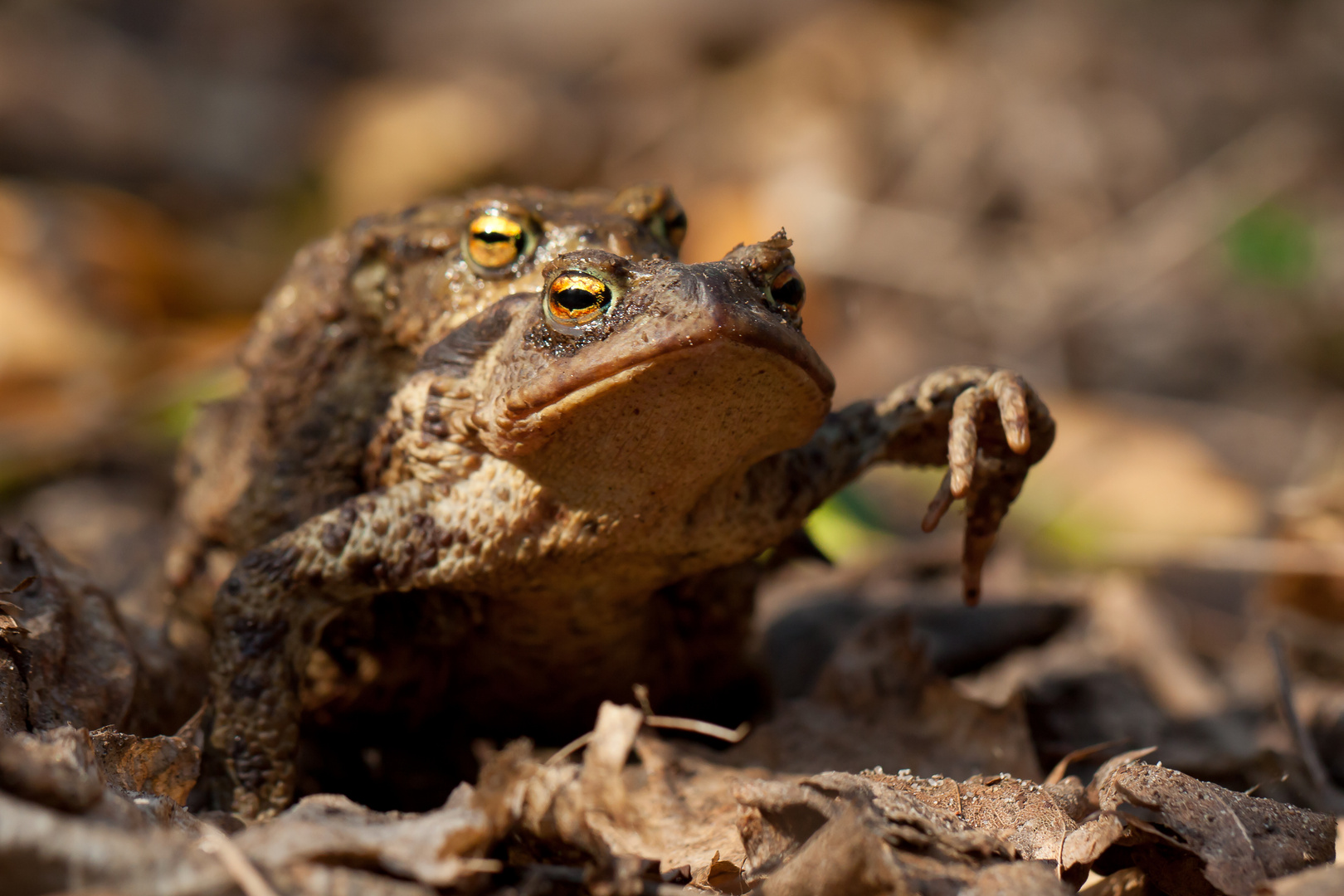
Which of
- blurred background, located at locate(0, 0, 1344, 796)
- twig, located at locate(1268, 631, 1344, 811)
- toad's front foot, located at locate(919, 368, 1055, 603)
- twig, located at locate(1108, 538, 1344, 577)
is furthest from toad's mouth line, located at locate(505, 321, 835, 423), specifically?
→ twig, located at locate(1108, 538, 1344, 577)

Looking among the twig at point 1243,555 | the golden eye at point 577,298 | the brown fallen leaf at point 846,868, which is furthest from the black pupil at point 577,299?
the twig at point 1243,555

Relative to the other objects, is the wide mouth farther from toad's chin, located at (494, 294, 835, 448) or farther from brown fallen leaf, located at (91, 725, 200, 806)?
brown fallen leaf, located at (91, 725, 200, 806)

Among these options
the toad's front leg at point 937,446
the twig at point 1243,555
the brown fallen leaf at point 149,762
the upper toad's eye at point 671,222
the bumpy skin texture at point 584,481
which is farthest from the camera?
the twig at point 1243,555

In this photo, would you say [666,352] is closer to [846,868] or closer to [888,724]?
[846,868]

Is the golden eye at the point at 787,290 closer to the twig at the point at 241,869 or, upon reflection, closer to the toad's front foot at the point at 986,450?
the toad's front foot at the point at 986,450

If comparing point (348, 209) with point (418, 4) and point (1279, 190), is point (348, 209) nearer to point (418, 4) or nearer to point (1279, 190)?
point (418, 4)

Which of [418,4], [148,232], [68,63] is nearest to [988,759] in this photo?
[148,232]
